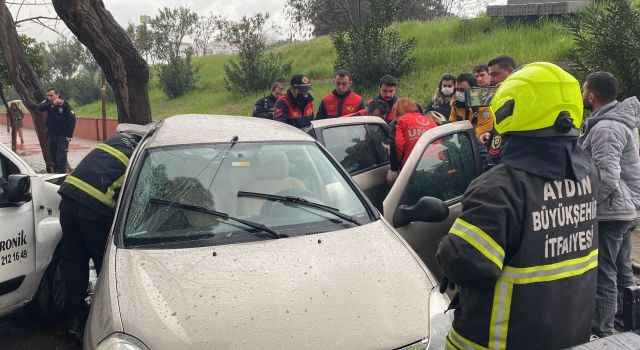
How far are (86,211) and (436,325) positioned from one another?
7.84 ft

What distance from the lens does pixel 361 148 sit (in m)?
4.52

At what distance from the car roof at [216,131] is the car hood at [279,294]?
0.92 metres

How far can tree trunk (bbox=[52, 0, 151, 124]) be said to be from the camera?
7.05m

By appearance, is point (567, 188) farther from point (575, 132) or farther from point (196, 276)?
point (196, 276)

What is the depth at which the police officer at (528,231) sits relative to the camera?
158cm

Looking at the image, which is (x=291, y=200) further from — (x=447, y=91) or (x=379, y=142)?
(x=447, y=91)

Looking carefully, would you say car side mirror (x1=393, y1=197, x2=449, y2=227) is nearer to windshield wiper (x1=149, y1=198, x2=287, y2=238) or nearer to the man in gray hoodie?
windshield wiper (x1=149, y1=198, x2=287, y2=238)

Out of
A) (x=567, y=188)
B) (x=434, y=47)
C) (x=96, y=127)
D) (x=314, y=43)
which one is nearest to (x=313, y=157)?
(x=567, y=188)

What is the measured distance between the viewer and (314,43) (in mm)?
25312

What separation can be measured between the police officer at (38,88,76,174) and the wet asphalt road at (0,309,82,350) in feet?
20.3

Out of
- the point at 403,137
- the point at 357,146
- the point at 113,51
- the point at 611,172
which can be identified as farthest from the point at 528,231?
the point at 113,51

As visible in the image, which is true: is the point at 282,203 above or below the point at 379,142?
below

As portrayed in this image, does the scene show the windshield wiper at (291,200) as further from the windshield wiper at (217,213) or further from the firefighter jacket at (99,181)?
the firefighter jacket at (99,181)

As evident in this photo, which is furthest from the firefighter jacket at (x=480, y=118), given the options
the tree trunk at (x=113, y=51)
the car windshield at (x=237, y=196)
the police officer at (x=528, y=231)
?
the tree trunk at (x=113, y=51)
